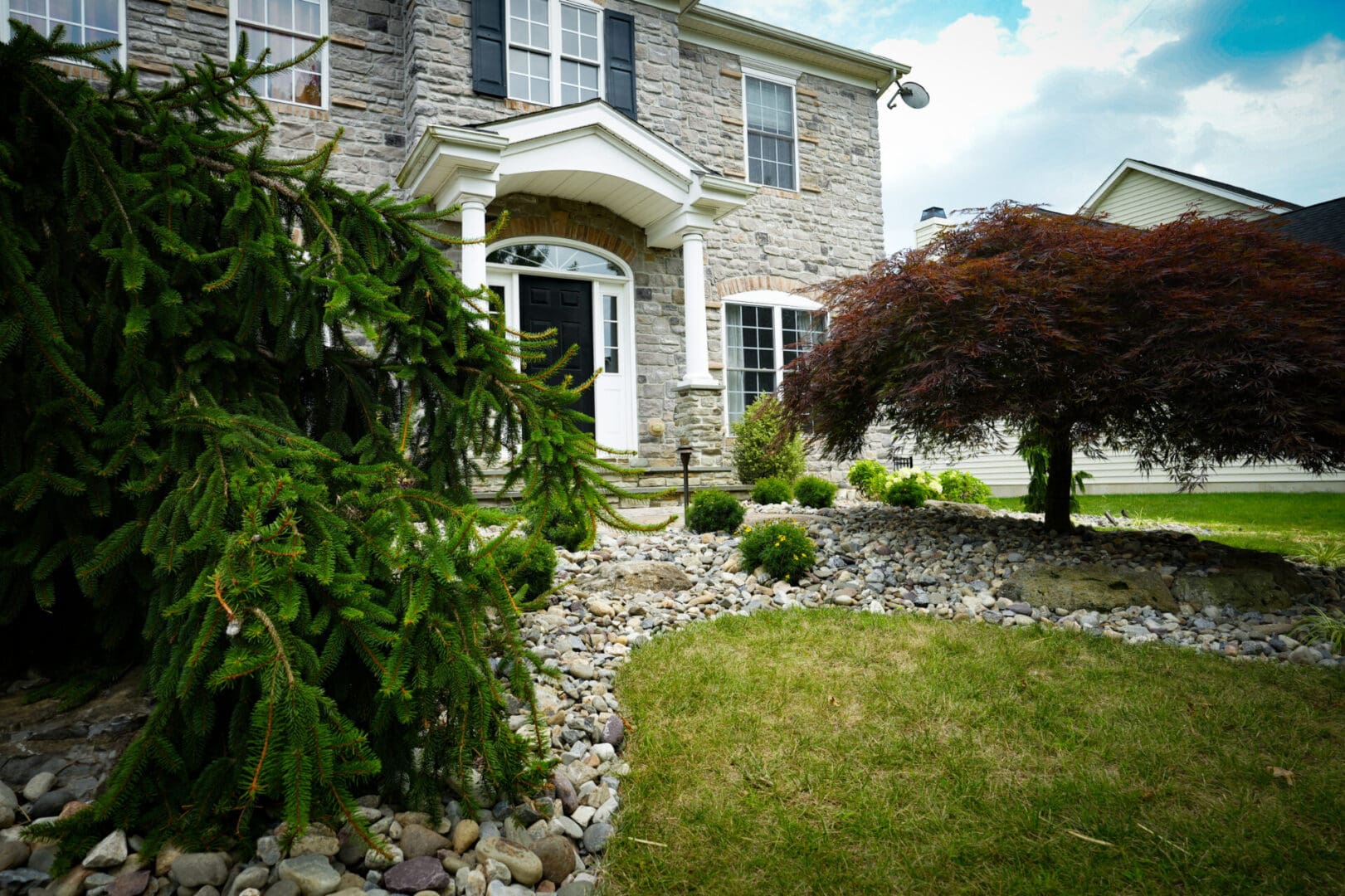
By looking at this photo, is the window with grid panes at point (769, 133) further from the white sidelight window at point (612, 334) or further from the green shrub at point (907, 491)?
the green shrub at point (907, 491)

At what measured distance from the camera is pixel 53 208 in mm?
2039

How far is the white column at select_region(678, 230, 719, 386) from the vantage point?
8.55 metres

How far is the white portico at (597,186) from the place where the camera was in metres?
6.98

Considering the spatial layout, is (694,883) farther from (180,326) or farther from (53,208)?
(53,208)

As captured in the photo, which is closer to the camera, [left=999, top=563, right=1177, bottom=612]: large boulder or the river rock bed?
the river rock bed

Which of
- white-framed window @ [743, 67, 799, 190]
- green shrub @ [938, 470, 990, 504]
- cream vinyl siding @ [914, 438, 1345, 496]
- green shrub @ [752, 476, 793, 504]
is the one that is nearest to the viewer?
green shrub @ [752, 476, 793, 504]

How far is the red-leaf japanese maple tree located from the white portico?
3648 mm

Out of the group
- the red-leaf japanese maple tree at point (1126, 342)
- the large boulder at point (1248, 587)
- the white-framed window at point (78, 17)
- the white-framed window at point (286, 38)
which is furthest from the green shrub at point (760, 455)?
the white-framed window at point (78, 17)

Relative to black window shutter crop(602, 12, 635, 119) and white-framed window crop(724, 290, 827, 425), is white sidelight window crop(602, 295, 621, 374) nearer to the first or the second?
white-framed window crop(724, 290, 827, 425)

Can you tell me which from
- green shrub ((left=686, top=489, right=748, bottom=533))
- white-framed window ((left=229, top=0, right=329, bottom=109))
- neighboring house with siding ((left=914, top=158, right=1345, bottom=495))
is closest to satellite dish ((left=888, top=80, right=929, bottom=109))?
neighboring house with siding ((left=914, top=158, right=1345, bottom=495))

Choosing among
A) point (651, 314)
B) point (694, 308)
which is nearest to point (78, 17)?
point (651, 314)

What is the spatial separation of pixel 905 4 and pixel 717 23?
11.6 m

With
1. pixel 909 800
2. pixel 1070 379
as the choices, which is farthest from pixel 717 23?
pixel 909 800

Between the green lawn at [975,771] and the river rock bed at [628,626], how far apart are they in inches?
7.0
